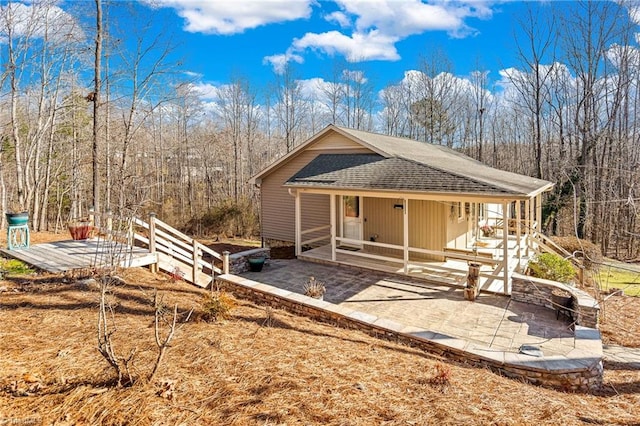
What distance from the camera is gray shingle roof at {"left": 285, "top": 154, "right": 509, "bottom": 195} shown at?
9016 mm

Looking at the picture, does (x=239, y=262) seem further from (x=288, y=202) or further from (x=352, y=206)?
(x=352, y=206)

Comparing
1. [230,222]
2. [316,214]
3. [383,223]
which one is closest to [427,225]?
[383,223]

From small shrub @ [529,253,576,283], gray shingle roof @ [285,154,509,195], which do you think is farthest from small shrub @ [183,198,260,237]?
small shrub @ [529,253,576,283]

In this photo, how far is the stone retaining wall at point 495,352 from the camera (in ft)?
16.7

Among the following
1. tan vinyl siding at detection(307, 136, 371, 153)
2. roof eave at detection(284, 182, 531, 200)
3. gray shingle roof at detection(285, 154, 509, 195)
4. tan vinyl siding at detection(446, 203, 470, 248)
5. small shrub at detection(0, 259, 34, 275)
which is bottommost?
small shrub at detection(0, 259, 34, 275)

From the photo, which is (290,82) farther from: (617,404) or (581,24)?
(617,404)

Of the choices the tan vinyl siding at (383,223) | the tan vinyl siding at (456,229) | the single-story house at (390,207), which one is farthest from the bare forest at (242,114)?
the tan vinyl siding at (383,223)

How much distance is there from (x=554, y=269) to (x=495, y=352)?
17.4 ft

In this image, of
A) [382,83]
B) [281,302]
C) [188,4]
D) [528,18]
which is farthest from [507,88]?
[281,302]

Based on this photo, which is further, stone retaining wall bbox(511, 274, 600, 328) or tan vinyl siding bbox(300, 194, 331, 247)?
tan vinyl siding bbox(300, 194, 331, 247)

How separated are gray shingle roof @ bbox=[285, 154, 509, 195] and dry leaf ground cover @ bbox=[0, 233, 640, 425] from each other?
15.3 ft

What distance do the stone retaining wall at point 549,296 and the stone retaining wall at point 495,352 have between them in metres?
0.82

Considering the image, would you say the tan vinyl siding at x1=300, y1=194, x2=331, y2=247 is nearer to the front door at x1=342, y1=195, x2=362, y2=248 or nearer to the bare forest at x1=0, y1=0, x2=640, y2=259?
the front door at x1=342, y1=195, x2=362, y2=248

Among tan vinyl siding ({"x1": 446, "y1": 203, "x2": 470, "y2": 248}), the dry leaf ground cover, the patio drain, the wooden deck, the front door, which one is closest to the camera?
the dry leaf ground cover
